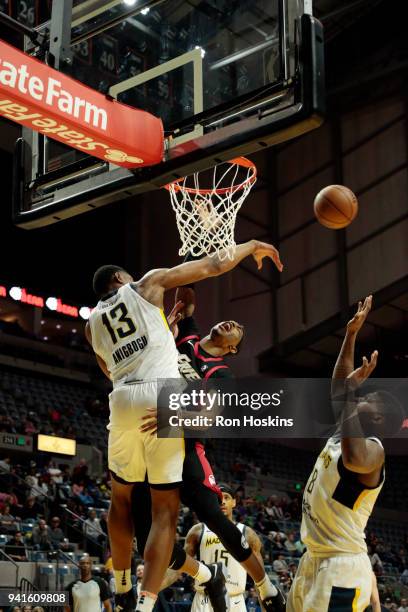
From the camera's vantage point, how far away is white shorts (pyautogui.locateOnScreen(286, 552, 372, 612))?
436cm

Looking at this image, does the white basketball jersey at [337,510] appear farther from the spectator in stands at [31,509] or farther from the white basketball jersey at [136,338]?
the spectator in stands at [31,509]

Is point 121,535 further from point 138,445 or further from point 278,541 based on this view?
point 278,541

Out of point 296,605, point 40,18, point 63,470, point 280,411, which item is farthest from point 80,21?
point 63,470

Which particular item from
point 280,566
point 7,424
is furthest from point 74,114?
point 7,424

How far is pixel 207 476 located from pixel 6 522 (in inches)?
367

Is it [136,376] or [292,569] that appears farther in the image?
[292,569]

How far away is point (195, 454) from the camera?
4.73 meters

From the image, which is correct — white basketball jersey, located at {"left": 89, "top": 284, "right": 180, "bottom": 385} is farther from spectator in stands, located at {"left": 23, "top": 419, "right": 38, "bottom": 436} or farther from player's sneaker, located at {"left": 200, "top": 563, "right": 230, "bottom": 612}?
spectator in stands, located at {"left": 23, "top": 419, "right": 38, "bottom": 436}

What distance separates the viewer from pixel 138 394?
4.62m

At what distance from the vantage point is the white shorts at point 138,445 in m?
4.52

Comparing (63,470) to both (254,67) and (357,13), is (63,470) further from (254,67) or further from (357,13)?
(254,67)

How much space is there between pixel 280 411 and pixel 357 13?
11.1 meters

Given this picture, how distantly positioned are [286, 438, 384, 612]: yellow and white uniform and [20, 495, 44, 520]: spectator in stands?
10.6 m

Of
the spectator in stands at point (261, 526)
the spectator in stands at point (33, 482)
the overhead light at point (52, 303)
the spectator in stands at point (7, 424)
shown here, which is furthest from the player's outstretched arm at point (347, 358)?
the overhead light at point (52, 303)
